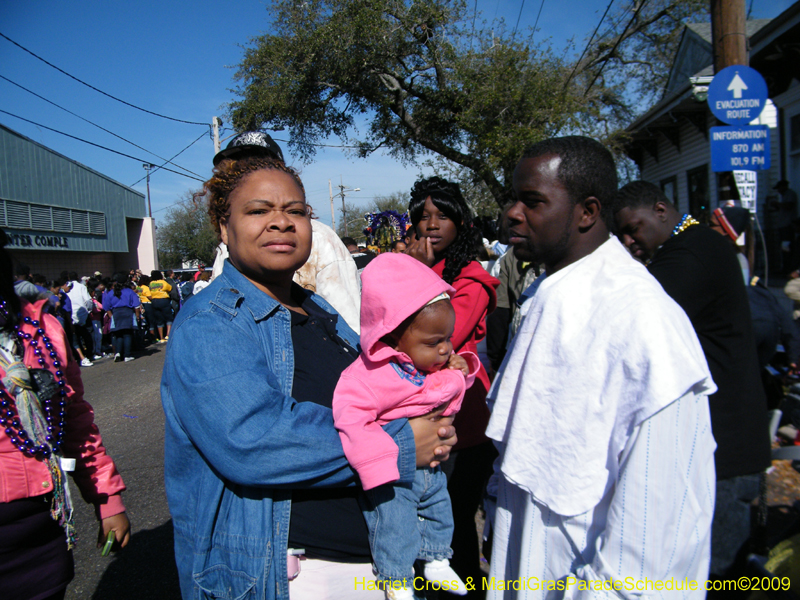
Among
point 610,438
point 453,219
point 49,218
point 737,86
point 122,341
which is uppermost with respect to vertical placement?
point 49,218

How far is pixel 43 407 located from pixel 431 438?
4.90ft

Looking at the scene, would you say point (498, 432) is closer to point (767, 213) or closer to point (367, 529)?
point (367, 529)

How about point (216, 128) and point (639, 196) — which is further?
point (216, 128)

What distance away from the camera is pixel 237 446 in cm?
123

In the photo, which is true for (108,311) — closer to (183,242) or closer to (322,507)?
(322,507)

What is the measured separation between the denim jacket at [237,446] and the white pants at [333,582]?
0.22 ft

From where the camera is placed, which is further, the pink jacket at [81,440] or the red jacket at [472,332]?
the red jacket at [472,332]

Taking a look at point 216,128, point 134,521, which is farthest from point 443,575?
point 216,128

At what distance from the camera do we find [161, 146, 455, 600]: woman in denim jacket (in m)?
1.25

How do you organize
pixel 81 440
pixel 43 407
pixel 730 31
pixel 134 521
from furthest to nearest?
1. pixel 730 31
2. pixel 134 521
3. pixel 81 440
4. pixel 43 407

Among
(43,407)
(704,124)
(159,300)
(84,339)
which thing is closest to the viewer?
(43,407)

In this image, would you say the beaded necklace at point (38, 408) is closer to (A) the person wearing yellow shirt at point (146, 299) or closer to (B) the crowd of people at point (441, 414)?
(B) the crowd of people at point (441, 414)

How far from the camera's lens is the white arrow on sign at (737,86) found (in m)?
4.92

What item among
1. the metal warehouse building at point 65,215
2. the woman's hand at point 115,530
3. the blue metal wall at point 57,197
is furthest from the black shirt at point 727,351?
the blue metal wall at point 57,197
